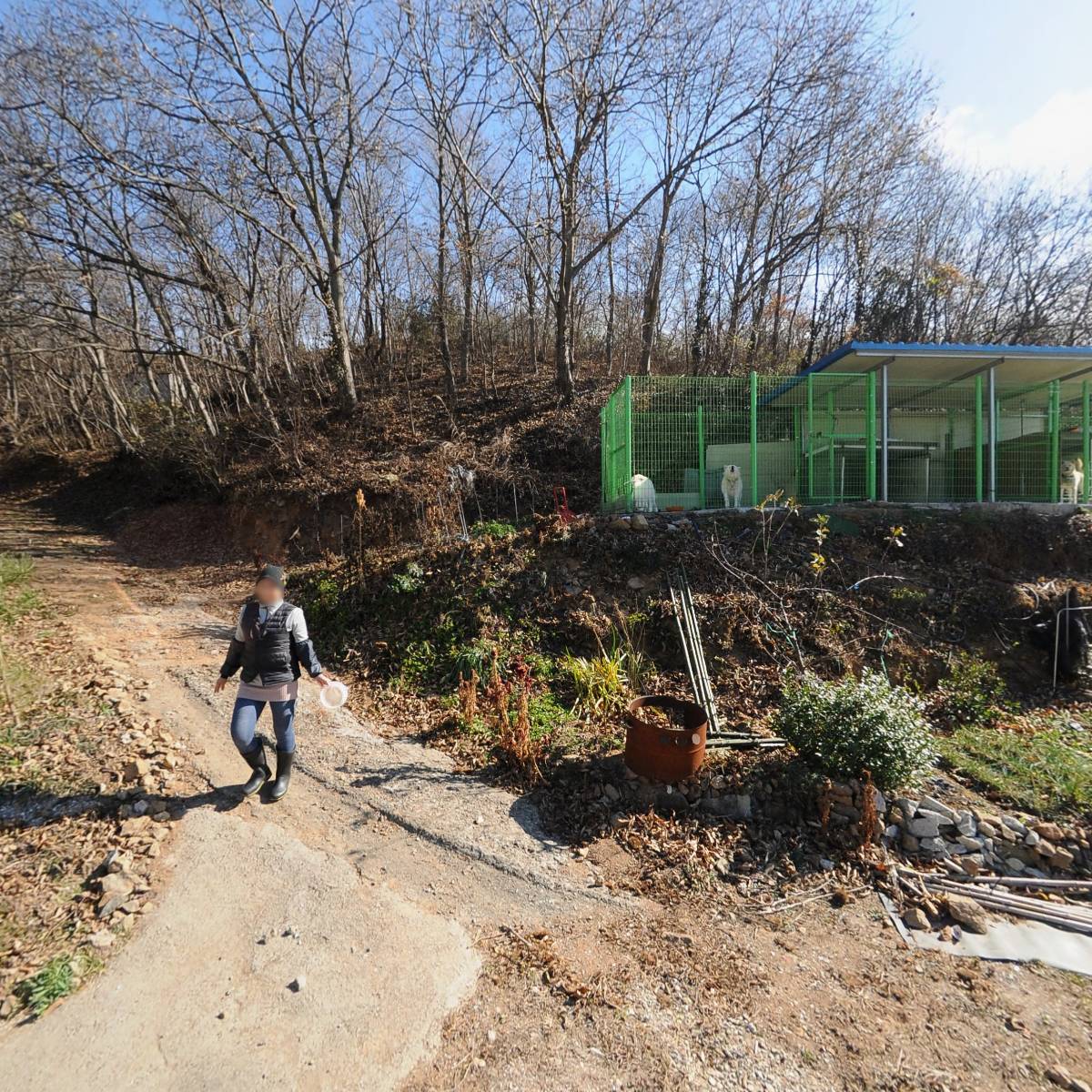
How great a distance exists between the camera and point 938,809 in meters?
4.00

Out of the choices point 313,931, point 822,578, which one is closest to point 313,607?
point 313,931

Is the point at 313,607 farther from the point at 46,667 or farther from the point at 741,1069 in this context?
the point at 741,1069

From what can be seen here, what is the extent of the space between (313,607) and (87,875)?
4922mm

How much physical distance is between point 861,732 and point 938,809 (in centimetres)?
71

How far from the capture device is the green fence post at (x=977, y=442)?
10.3m

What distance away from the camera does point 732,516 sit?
8.53m

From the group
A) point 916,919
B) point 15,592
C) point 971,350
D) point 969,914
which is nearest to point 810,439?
point 971,350

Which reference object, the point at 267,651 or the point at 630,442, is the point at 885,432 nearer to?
the point at 630,442

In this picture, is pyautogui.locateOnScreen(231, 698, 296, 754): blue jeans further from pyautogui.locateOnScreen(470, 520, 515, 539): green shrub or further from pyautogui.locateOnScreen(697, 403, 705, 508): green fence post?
pyautogui.locateOnScreen(697, 403, 705, 508): green fence post

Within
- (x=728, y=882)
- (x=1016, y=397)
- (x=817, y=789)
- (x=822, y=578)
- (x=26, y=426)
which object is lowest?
(x=728, y=882)

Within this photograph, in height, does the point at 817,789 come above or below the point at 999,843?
above

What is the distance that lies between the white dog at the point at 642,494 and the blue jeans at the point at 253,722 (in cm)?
677

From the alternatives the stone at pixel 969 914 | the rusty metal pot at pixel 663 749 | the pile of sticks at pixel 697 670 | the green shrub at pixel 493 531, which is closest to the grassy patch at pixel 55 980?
the rusty metal pot at pixel 663 749

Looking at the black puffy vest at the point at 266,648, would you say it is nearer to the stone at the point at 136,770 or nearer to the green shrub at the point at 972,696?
the stone at the point at 136,770
